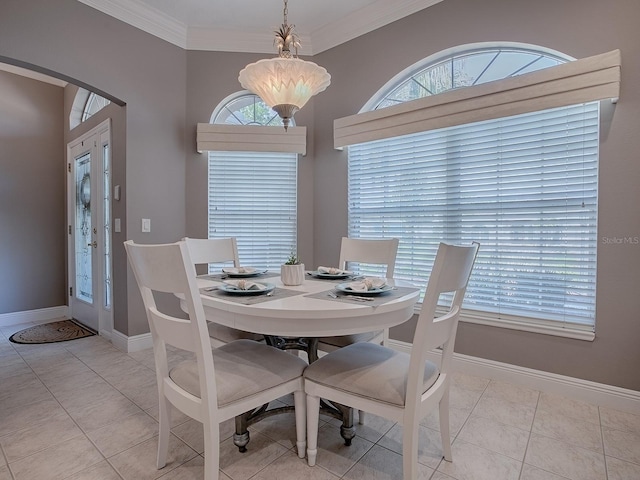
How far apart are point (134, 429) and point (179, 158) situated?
2.35 meters

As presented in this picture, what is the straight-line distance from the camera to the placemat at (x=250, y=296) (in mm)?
1364

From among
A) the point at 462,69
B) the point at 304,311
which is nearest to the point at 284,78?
the point at 304,311

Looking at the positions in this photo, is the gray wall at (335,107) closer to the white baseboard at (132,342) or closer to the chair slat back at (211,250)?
the white baseboard at (132,342)

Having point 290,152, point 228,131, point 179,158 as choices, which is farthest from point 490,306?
point 179,158

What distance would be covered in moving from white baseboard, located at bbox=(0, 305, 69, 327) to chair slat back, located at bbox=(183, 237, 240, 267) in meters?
2.92

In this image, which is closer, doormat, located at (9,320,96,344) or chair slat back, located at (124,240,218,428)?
chair slat back, located at (124,240,218,428)

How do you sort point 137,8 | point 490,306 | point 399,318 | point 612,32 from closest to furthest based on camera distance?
point 399,318
point 612,32
point 490,306
point 137,8

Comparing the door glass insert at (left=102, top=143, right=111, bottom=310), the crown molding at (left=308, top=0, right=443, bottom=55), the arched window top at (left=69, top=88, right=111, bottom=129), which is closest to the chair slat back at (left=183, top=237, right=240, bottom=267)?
the door glass insert at (left=102, top=143, right=111, bottom=310)

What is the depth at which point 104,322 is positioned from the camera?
340cm

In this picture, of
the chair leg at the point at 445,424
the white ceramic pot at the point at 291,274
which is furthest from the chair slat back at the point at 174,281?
the chair leg at the point at 445,424

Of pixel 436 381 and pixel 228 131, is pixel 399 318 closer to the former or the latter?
pixel 436 381

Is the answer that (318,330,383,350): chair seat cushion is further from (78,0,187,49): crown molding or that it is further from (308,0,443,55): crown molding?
(78,0,187,49): crown molding

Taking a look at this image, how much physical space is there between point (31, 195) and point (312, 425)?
4.40m

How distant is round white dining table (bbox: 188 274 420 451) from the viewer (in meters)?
1.25
